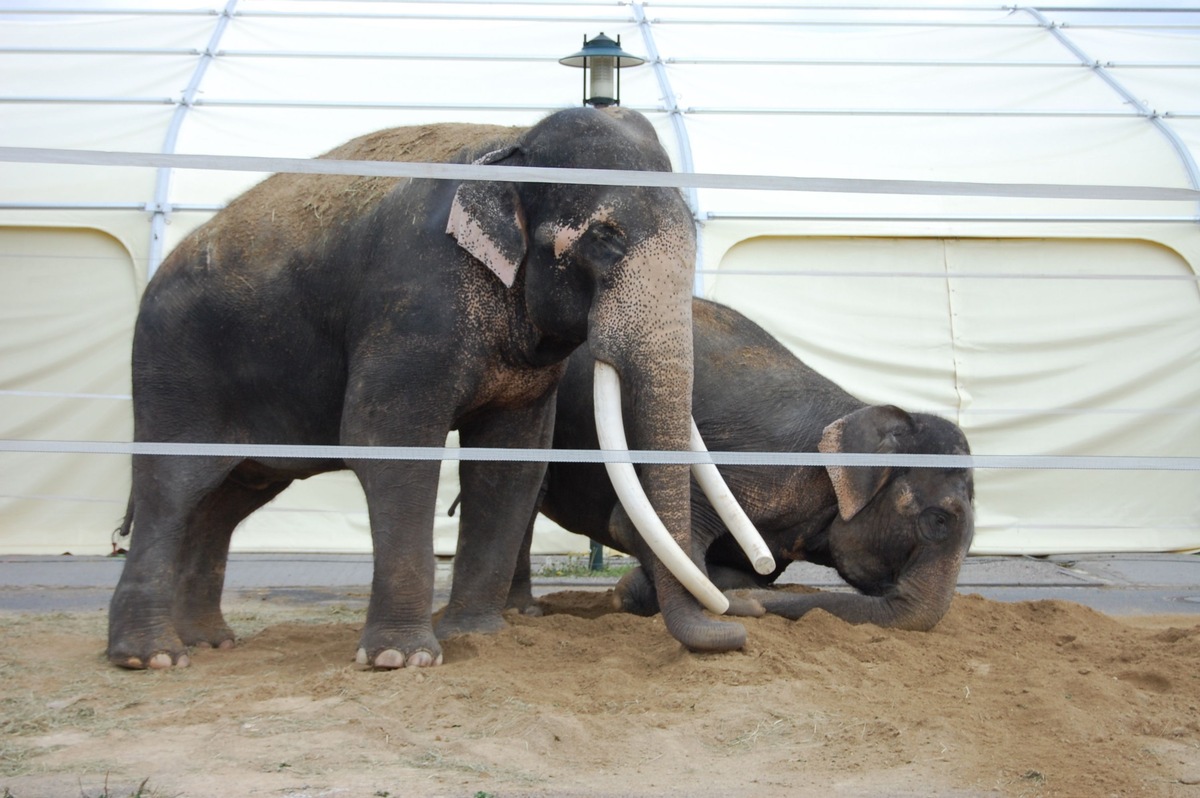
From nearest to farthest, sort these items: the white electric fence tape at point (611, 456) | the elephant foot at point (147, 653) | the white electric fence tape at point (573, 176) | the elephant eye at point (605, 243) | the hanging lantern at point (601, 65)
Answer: the white electric fence tape at point (573, 176) < the white electric fence tape at point (611, 456) < the elephant eye at point (605, 243) < the elephant foot at point (147, 653) < the hanging lantern at point (601, 65)

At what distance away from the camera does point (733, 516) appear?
469 centimetres

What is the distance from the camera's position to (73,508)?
984cm

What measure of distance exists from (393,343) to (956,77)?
8.03 meters

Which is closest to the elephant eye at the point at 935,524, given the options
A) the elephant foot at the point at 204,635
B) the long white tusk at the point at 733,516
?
the long white tusk at the point at 733,516

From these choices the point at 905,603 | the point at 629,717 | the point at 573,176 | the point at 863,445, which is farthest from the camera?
the point at 863,445

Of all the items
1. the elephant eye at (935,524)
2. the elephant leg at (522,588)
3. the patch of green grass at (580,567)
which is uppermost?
the elephant eye at (935,524)

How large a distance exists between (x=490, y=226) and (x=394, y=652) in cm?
139

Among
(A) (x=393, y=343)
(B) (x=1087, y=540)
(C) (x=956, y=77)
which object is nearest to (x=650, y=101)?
(C) (x=956, y=77)

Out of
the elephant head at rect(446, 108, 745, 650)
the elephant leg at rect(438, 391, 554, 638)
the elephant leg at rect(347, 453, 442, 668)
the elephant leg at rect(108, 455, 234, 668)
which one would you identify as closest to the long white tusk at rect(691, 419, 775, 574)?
the elephant head at rect(446, 108, 745, 650)

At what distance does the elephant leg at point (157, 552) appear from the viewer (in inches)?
206

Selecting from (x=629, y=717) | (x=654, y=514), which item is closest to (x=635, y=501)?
(x=654, y=514)

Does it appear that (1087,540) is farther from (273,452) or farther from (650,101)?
(273,452)

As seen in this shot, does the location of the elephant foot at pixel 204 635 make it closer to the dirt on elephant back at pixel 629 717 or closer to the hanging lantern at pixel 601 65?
the dirt on elephant back at pixel 629 717

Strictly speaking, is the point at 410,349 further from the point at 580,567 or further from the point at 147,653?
the point at 580,567
